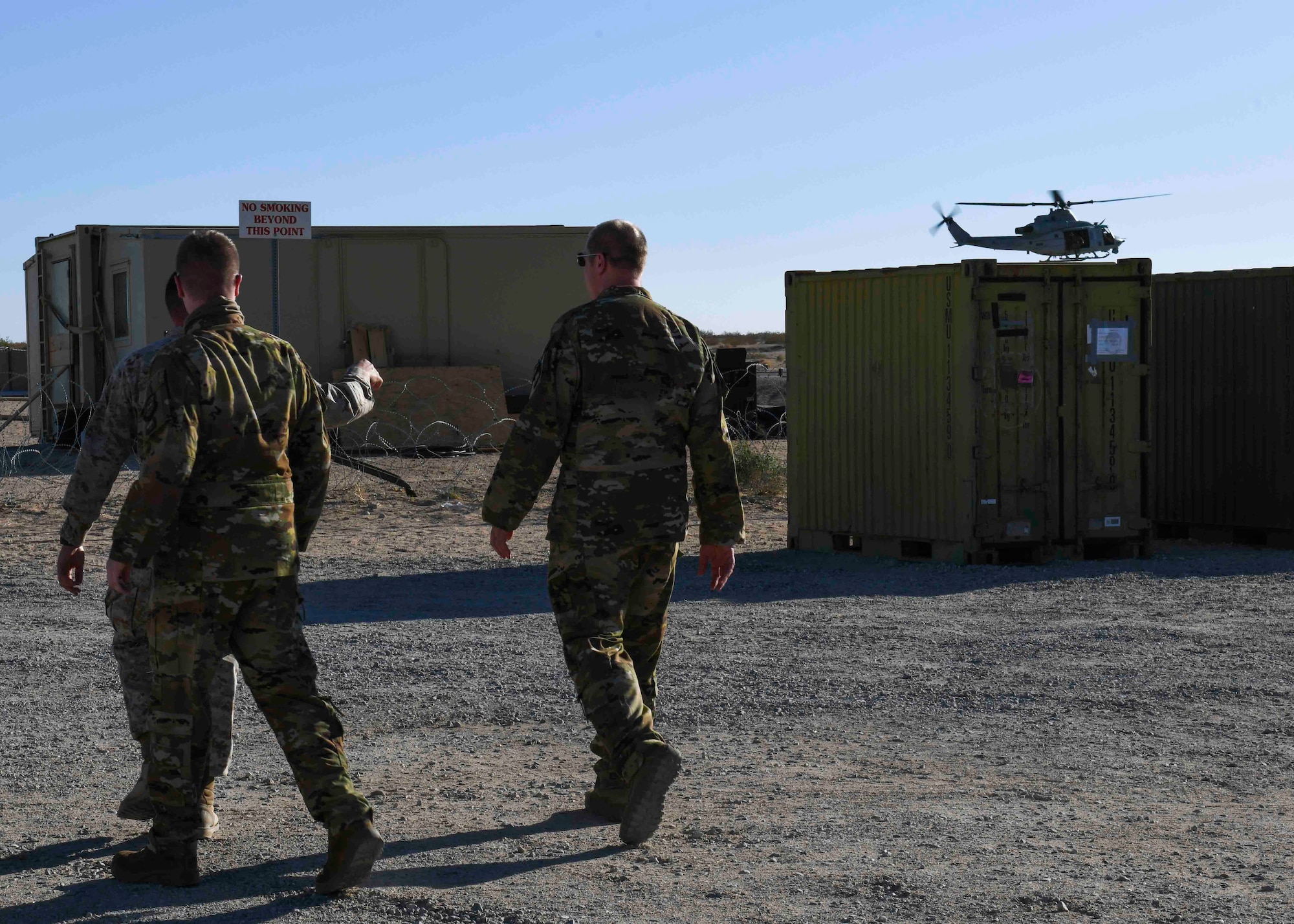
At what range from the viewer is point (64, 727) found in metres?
6.00

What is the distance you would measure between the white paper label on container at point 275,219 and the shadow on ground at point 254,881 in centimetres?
799

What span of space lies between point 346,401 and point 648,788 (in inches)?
57.9

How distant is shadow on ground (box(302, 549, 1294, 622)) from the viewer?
9320mm

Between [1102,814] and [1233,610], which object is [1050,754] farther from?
[1233,610]

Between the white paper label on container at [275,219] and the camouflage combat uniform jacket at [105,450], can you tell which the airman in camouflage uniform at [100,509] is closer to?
the camouflage combat uniform jacket at [105,450]

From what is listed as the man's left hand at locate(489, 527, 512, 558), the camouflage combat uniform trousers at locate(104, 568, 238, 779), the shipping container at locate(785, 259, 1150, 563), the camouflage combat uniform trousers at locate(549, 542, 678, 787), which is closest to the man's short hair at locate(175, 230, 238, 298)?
the camouflage combat uniform trousers at locate(104, 568, 238, 779)

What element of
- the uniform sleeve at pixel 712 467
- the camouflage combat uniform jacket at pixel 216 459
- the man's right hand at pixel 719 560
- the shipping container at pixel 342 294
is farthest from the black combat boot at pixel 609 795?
the shipping container at pixel 342 294

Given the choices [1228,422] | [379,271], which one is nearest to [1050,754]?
[1228,422]

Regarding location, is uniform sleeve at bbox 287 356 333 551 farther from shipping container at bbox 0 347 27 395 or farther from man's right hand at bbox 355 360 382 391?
shipping container at bbox 0 347 27 395

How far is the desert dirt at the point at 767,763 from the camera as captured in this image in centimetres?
403

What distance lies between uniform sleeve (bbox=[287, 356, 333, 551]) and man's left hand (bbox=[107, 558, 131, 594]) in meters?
0.48

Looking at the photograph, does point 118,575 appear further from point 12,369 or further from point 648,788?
point 12,369

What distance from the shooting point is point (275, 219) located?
472 inches

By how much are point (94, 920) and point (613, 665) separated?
4.99ft
